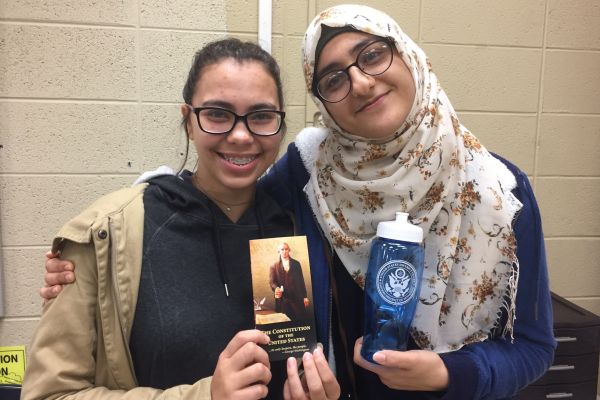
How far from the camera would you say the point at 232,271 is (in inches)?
38.2

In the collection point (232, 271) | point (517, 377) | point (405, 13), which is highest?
point (405, 13)

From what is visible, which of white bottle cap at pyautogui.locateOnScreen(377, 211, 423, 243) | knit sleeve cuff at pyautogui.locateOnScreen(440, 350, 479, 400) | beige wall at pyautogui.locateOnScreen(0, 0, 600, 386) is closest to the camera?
white bottle cap at pyautogui.locateOnScreen(377, 211, 423, 243)

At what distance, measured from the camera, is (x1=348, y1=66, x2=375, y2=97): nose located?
92 centimetres

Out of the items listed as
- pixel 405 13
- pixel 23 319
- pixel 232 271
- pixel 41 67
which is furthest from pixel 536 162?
pixel 23 319

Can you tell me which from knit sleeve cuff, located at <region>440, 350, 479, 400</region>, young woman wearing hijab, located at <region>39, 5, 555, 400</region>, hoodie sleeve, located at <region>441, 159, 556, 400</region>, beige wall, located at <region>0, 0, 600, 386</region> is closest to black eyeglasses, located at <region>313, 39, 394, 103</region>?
young woman wearing hijab, located at <region>39, 5, 555, 400</region>

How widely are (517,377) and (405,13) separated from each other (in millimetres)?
1563

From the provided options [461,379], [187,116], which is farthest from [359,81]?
[461,379]

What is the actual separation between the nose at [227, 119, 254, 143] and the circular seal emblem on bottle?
0.38 m

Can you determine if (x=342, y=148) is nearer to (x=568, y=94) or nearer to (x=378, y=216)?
(x=378, y=216)

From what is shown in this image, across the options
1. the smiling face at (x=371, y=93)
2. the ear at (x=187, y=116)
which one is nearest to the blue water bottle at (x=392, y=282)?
the smiling face at (x=371, y=93)

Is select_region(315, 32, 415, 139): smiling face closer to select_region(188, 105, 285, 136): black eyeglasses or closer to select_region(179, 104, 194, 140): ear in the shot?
select_region(188, 105, 285, 136): black eyeglasses

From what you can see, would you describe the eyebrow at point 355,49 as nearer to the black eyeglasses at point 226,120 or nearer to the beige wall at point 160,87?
the black eyeglasses at point 226,120

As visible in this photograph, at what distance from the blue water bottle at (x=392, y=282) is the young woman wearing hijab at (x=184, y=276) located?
127 mm

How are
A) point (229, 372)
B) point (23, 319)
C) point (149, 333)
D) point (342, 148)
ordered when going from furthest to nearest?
point (23, 319) → point (342, 148) → point (149, 333) → point (229, 372)
